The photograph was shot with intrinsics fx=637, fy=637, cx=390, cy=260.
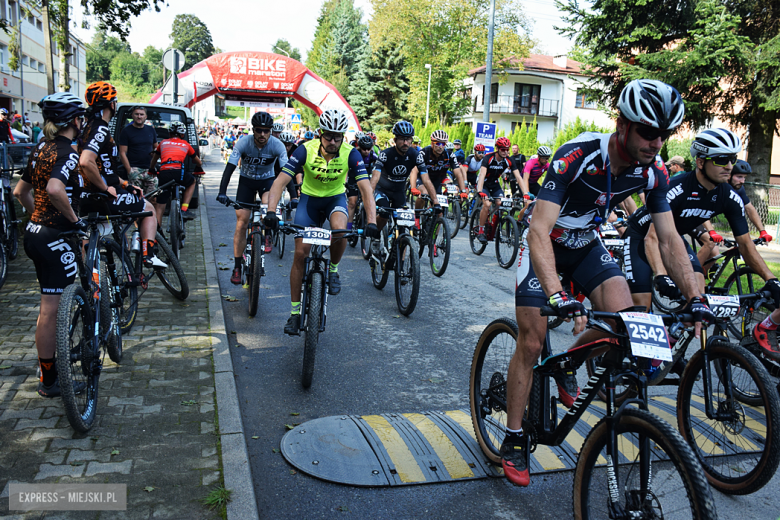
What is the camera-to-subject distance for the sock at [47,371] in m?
4.45

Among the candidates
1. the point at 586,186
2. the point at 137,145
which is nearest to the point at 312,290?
the point at 586,186

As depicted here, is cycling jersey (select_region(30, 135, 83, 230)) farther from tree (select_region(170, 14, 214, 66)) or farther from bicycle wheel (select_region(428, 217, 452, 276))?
tree (select_region(170, 14, 214, 66))

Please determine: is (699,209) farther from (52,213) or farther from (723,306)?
(52,213)

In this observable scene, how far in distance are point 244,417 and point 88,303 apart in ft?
4.38

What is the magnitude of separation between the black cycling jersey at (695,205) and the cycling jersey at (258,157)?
4.87m

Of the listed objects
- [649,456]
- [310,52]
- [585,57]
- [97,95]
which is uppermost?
[310,52]

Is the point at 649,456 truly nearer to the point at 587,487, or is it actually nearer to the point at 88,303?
the point at 587,487

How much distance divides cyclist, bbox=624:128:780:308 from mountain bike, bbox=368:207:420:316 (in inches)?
104

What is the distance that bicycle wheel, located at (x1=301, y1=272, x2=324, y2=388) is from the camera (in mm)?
5039

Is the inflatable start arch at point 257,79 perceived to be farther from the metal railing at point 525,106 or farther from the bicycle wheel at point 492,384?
the metal railing at point 525,106

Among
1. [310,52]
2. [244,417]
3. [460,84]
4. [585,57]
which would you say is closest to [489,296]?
[244,417]

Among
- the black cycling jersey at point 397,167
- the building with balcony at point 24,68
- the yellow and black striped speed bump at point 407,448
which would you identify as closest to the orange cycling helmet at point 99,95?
the yellow and black striped speed bump at point 407,448

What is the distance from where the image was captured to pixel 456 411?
4.80 m

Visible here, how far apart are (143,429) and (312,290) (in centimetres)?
178
